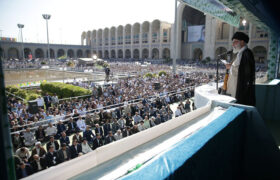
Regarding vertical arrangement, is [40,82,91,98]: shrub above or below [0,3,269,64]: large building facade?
below

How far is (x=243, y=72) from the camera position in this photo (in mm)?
3045

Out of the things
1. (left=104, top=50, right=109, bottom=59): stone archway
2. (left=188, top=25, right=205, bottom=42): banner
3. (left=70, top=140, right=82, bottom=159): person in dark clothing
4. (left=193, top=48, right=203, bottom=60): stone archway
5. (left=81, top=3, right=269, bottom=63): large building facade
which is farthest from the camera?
(left=104, top=50, right=109, bottom=59): stone archway

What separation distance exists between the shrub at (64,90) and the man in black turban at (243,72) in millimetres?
12930

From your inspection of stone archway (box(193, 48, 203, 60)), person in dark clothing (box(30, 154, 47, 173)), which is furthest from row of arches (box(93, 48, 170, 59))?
person in dark clothing (box(30, 154, 47, 173))

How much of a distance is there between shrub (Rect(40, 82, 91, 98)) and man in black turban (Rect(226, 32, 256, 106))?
12.9 m

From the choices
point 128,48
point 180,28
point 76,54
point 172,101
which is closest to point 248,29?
point 180,28

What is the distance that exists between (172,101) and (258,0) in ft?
34.5

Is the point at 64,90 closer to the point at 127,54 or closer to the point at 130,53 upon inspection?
the point at 130,53

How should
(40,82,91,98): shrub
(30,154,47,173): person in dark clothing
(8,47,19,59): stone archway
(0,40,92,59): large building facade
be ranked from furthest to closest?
(8,47,19,59): stone archway → (0,40,92,59): large building facade → (40,82,91,98): shrub → (30,154,47,173): person in dark clothing

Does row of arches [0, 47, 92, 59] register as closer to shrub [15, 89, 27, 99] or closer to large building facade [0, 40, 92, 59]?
large building facade [0, 40, 92, 59]

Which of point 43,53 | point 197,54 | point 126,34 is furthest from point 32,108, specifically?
point 43,53

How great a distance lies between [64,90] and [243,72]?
15.8 m

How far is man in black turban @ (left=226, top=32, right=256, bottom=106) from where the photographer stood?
3.04m

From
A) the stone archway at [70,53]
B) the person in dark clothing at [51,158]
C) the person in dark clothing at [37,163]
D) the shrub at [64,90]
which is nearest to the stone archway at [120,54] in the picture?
the stone archway at [70,53]
